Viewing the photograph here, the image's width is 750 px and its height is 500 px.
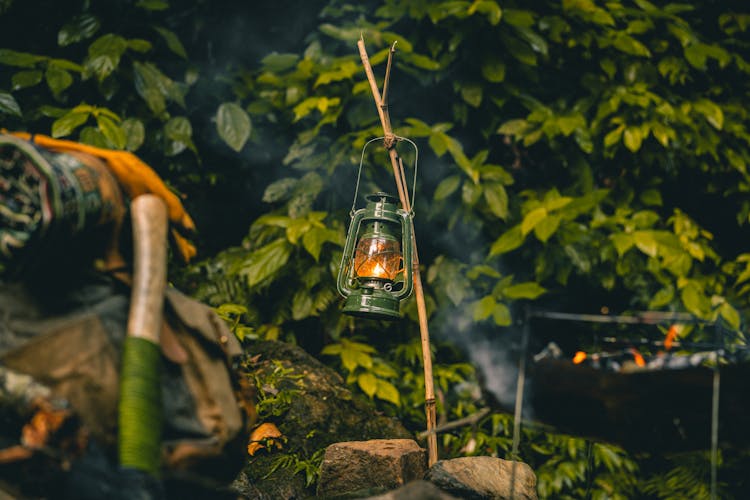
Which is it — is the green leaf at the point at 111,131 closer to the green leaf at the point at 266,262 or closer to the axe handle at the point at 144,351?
the green leaf at the point at 266,262

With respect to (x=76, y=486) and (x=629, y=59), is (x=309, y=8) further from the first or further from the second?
(x=76, y=486)

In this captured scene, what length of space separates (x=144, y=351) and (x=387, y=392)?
99.5 inches

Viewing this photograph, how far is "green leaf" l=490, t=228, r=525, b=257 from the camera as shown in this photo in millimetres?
4070

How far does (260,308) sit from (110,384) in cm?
282

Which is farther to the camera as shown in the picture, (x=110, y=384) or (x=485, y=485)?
(x=485, y=485)

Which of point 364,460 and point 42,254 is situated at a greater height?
point 42,254

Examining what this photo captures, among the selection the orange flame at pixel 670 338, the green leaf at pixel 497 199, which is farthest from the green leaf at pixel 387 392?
the orange flame at pixel 670 338

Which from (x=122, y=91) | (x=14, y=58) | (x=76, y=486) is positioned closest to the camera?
(x=76, y=486)

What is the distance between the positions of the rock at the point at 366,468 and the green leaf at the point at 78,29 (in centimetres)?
316

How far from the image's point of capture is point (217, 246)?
495 cm

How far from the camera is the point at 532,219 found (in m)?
3.95

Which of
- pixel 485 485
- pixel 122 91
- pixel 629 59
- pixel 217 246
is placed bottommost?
pixel 485 485

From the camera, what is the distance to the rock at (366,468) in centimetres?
268

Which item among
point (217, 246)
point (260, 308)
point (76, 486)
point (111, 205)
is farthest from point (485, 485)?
point (217, 246)
